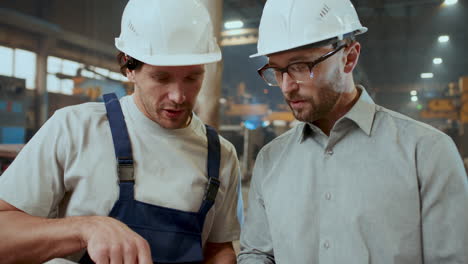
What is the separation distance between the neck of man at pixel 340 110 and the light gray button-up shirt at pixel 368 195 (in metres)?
0.04

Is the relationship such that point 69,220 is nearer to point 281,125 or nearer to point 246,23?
point 246,23

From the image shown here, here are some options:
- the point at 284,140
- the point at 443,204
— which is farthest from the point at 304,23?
the point at 443,204

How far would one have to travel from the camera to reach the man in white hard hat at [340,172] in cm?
104

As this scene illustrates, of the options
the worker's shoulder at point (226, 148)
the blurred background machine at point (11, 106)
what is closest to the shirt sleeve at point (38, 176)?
the worker's shoulder at point (226, 148)

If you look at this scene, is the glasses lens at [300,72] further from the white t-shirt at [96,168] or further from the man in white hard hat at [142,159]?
the white t-shirt at [96,168]

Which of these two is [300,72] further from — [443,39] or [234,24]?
[234,24]

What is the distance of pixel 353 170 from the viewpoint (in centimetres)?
114

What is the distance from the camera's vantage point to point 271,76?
1383 millimetres

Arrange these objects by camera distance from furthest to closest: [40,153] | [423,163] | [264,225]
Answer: [264,225], [40,153], [423,163]

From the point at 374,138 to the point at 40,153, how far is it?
113 cm

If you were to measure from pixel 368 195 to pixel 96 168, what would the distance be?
930 mm

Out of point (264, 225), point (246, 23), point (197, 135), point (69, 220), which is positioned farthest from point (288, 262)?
point (246, 23)

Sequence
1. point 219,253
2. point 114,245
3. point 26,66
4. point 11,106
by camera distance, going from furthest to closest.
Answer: point 26,66
point 11,106
point 219,253
point 114,245

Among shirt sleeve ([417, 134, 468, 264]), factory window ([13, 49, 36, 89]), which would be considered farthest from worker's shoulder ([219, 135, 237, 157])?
factory window ([13, 49, 36, 89])
